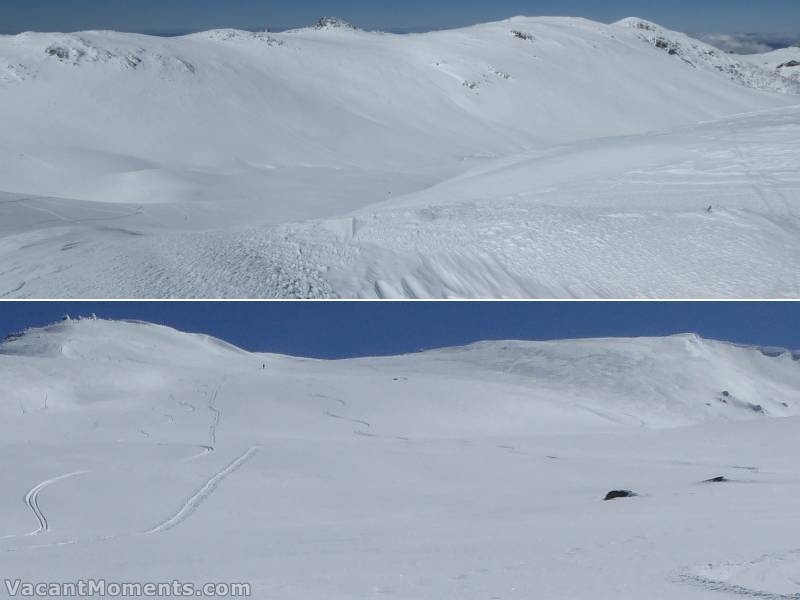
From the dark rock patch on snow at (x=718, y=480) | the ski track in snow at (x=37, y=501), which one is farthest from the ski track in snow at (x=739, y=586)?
the ski track in snow at (x=37, y=501)

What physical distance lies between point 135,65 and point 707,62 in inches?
1540

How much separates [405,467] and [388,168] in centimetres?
1666

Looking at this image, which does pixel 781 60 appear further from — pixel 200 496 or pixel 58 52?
pixel 200 496

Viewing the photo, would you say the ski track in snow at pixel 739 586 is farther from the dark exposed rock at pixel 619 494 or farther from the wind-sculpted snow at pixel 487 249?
the wind-sculpted snow at pixel 487 249

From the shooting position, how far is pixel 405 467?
13070 millimetres

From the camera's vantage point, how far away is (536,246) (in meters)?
12.1

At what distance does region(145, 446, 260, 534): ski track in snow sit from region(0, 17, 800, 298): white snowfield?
8.39 feet

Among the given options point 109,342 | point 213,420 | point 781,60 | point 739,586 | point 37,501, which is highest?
point 781,60

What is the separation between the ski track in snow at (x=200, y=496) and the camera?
31.1ft

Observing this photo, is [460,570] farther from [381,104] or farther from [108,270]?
[381,104]

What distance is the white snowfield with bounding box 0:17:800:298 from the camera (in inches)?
458

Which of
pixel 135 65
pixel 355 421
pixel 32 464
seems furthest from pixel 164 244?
pixel 135 65

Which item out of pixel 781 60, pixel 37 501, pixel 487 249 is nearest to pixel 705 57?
pixel 781 60

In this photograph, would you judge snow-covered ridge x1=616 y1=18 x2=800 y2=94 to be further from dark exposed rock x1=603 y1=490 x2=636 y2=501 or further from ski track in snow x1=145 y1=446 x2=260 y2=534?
dark exposed rock x1=603 y1=490 x2=636 y2=501
